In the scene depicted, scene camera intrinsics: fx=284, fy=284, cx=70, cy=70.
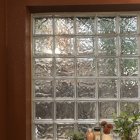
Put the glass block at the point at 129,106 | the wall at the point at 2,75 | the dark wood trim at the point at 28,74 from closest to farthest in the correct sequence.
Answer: the wall at the point at 2,75, the dark wood trim at the point at 28,74, the glass block at the point at 129,106

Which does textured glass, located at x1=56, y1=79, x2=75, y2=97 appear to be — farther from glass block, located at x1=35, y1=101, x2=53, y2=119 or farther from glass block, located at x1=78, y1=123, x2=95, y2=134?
glass block, located at x1=78, y1=123, x2=95, y2=134

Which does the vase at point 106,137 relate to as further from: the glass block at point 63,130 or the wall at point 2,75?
the wall at point 2,75

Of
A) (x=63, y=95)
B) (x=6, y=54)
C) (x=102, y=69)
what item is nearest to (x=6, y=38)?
(x=6, y=54)

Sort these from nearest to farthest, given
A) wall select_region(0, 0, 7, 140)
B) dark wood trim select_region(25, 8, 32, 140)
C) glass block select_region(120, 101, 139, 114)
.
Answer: wall select_region(0, 0, 7, 140), dark wood trim select_region(25, 8, 32, 140), glass block select_region(120, 101, 139, 114)

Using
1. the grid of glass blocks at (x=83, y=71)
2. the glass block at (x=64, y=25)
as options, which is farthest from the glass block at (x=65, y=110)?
the glass block at (x=64, y=25)

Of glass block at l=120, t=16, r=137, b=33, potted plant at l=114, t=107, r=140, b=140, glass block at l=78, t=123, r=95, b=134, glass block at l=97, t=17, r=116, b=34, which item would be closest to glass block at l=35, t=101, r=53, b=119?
glass block at l=78, t=123, r=95, b=134

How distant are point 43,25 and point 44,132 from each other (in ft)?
2.45

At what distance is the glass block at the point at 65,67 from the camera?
1.97m

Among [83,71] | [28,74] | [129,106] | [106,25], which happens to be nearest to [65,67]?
[83,71]

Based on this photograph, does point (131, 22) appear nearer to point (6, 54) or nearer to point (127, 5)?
point (127, 5)

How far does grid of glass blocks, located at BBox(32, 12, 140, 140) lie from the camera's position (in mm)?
1951

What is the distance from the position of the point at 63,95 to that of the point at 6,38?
0.55 m

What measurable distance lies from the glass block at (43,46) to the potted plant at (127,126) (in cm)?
66

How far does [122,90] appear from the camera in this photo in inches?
77.0
